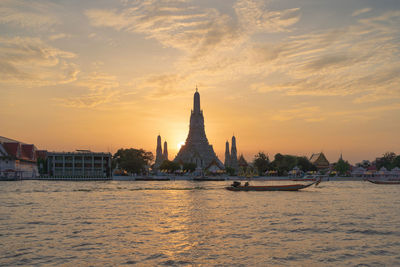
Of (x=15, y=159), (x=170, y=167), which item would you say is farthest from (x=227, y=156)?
(x=15, y=159)

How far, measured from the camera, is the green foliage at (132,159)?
417 feet

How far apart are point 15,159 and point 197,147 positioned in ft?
233

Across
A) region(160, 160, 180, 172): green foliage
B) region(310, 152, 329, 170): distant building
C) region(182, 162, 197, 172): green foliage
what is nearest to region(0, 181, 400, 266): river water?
region(160, 160, 180, 172): green foliage

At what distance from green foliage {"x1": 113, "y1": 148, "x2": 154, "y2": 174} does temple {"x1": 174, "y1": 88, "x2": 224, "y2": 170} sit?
68.9ft

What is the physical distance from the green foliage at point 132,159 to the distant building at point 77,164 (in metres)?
7.07

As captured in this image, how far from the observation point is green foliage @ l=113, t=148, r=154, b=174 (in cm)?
12721

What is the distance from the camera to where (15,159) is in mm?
115562

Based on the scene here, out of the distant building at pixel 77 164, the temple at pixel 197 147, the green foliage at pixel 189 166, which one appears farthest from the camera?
the temple at pixel 197 147

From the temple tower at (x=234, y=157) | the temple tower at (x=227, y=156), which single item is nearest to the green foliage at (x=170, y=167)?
the temple tower at (x=234, y=157)

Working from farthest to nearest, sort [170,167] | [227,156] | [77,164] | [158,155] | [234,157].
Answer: [158,155], [227,156], [234,157], [170,167], [77,164]

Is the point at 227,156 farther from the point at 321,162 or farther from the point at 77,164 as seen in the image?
the point at 77,164

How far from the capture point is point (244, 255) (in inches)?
639

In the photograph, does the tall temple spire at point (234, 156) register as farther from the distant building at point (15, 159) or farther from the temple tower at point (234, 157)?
the distant building at point (15, 159)

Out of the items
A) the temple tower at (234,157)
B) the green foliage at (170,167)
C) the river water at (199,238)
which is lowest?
the river water at (199,238)
